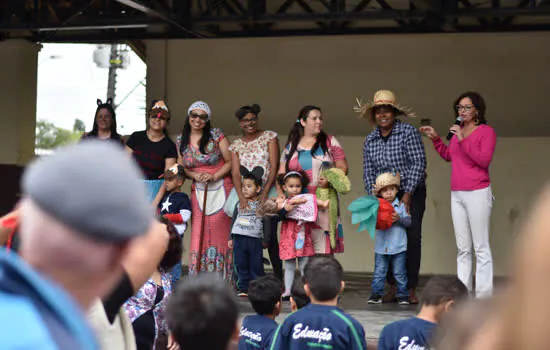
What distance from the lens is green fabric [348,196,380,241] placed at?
602 cm

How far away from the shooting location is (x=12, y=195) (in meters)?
10.1

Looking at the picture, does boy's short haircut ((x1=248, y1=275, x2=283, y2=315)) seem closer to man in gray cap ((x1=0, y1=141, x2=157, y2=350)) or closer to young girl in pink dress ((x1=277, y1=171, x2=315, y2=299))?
young girl in pink dress ((x1=277, y1=171, x2=315, y2=299))

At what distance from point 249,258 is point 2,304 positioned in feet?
18.7

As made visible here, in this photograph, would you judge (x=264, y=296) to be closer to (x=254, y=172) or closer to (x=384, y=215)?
(x=384, y=215)

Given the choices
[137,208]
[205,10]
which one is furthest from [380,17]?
[137,208]

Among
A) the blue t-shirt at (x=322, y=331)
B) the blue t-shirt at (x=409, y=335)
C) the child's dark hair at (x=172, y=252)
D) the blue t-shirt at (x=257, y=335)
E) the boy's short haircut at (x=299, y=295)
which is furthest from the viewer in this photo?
the boy's short haircut at (x=299, y=295)

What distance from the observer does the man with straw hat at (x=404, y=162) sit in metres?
6.20

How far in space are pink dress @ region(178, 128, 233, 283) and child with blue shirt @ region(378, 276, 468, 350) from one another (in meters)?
3.42

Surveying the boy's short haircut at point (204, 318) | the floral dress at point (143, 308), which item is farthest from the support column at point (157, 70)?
the boy's short haircut at point (204, 318)

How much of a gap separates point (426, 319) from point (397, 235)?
2.97 metres

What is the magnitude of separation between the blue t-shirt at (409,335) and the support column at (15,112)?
7.60 metres

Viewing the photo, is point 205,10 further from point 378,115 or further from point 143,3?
point 378,115

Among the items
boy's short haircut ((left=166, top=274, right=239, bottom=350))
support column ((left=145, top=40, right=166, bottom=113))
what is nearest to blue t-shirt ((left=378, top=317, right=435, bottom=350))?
boy's short haircut ((left=166, top=274, right=239, bottom=350))

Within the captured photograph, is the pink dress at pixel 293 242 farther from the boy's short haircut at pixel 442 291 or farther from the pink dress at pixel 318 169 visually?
A: the boy's short haircut at pixel 442 291
